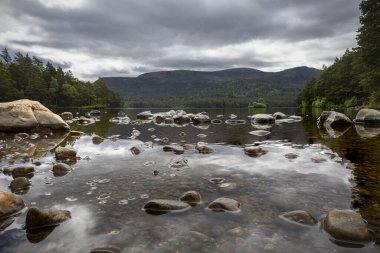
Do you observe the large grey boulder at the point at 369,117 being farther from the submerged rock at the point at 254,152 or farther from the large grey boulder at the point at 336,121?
the submerged rock at the point at 254,152

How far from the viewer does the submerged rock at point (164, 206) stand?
673cm

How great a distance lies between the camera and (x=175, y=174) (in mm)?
9766

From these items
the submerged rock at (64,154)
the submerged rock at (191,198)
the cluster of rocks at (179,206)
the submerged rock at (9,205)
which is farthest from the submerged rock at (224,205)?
the submerged rock at (64,154)

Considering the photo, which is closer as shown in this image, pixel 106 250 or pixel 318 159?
pixel 106 250

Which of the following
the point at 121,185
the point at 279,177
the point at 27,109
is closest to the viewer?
the point at 121,185

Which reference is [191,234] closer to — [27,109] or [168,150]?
[168,150]

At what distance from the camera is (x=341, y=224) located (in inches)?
215

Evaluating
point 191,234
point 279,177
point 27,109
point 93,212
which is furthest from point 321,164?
point 27,109

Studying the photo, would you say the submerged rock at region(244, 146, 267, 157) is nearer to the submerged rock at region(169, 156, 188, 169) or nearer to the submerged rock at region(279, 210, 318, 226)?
the submerged rock at region(169, 156, 188, 169)

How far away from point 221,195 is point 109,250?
3.52m

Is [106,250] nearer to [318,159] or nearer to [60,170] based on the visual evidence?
[60,170]

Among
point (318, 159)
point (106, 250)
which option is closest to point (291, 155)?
point (318, 159)

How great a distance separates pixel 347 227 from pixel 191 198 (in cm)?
343

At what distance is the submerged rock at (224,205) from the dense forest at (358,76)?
4091 cm
